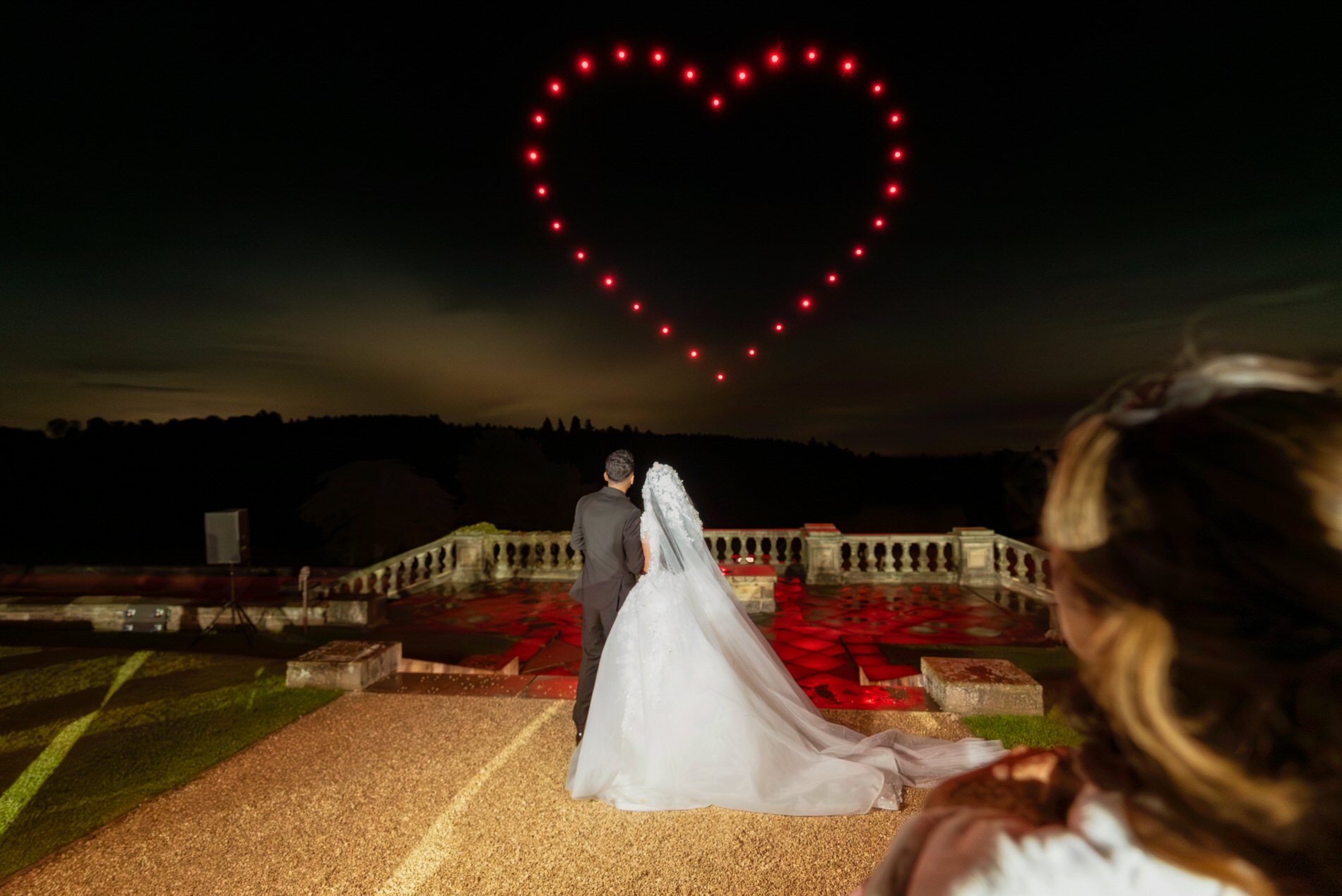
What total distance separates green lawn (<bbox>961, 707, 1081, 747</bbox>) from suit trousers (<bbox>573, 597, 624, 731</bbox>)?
2782 mm

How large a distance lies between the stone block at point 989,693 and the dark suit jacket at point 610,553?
2.67m

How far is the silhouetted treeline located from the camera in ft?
82.1

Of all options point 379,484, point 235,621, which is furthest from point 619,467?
point 379,484

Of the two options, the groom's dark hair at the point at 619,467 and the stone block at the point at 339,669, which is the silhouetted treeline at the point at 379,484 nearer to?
the groom's dark hair at the point at 619,467

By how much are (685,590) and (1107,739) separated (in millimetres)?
3518

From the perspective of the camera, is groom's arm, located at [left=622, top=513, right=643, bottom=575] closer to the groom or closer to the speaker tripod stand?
the groom

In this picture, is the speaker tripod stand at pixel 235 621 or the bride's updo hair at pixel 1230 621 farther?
the speaker tripod stand at pixel 235 621

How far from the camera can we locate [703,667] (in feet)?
13.2

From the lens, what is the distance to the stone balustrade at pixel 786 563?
10734 millimetres

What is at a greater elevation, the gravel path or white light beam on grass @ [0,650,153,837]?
white light beam on grass @ [0,650,153,837]

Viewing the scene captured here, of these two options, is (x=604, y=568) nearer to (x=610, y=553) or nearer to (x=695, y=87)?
(x=610, y=553)

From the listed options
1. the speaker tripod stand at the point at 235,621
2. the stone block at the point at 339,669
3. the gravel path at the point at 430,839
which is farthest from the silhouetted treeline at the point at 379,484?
the speaker tripod stand at the point at 235,621

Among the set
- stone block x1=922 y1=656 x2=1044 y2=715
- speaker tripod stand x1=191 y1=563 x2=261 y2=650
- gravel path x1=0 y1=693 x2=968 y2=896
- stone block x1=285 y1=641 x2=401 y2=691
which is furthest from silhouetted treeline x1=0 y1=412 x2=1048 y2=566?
speaker tripod stand x1=191 y1=563 x2=261 y2=650

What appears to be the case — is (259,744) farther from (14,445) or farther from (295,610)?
(14,445)
